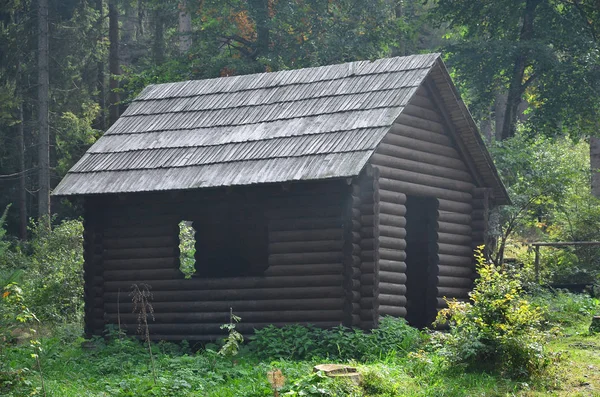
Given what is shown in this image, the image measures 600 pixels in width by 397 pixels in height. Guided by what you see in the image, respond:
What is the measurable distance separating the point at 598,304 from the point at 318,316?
6085 millimetres

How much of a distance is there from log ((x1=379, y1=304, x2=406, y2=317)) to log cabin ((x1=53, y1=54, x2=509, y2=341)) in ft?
0.09

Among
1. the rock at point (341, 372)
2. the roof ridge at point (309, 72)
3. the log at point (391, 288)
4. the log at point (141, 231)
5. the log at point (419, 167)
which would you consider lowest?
the rock at point (341, 372)

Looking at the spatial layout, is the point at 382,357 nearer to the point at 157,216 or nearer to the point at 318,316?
the point at 318,316

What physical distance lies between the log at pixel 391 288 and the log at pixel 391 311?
250 millimetres

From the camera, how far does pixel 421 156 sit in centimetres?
1880

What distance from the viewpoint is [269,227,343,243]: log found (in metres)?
17.2

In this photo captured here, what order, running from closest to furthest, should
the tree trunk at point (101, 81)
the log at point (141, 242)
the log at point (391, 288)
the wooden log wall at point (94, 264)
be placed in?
the log at point (391, 288)
the log at point (141, 242)
the wooden log wall at point (94, 264)
the tree trunk at point (101, 81)

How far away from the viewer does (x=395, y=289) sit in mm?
17766

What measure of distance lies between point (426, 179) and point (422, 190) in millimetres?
278

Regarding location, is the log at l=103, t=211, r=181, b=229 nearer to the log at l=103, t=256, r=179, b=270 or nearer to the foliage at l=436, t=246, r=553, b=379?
the log at l=103, t=256, r=179, b=270

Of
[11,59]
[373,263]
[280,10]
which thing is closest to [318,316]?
[373,263]

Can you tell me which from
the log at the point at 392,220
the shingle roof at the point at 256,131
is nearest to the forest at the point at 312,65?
the log at the point at 392,220

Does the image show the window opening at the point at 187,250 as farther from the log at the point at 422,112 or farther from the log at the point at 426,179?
the log at the point at 422,112

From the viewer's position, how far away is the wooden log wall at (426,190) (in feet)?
58.2
